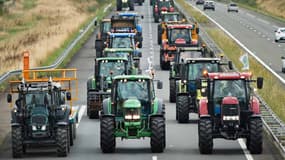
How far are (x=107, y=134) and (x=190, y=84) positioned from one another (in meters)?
8.47

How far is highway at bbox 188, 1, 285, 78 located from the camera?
208 feet

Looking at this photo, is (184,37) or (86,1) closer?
(184,37)

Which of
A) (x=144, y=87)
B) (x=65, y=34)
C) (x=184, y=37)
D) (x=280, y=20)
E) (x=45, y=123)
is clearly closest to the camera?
(x=45, y=123)

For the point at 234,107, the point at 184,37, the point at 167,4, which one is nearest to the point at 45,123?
the point at 234,107

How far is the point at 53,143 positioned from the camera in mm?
26484

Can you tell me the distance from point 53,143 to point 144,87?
10.3 ft

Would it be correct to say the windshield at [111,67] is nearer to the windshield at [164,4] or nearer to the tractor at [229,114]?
the tractor at [229,114]

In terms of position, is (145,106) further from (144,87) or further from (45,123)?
(45,123)

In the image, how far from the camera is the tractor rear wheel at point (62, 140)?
2608cm

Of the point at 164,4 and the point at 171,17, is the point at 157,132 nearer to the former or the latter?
the point at 171,17

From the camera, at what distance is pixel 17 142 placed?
26141 mm

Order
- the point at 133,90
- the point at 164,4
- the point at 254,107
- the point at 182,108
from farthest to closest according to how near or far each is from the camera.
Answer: the point at 164,4
the point at 182,108
the point at 133,90
the point at 254,107

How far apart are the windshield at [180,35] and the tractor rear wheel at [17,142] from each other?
29506 millimetres

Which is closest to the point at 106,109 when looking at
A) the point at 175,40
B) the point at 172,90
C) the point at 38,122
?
the point at 38,122
